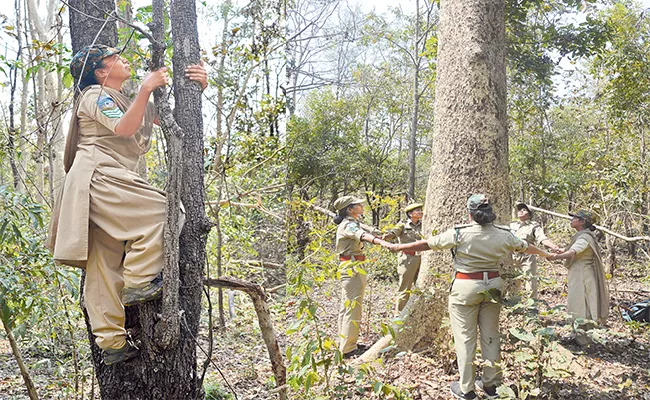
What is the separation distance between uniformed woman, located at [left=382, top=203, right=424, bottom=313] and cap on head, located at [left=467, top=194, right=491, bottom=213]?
2.23 m

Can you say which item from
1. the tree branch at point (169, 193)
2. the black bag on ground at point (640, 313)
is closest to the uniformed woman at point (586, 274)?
the black bag on ground at point (640, 313)

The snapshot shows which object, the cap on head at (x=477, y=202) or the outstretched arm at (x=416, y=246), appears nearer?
the cap on head at (x=477, y=202)

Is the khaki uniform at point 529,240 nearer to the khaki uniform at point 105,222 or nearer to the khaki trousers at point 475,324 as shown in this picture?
the khaki trousers at point 475,324

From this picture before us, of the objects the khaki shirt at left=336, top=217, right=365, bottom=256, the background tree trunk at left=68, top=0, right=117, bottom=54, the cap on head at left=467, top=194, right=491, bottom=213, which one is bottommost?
the khaki shirt at left=336, top=217, right=365, bottom=256

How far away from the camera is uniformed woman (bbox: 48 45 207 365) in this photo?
2020mm

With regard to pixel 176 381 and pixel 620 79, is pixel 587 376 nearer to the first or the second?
pixel 176 381

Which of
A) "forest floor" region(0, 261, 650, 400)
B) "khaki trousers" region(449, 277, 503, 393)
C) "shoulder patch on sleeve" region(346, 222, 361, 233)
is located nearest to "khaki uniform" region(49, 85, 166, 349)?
"forest floor" region(0, 261, 650, 400)

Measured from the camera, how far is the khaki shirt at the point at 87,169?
2.04m

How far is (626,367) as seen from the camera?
16.2 ft

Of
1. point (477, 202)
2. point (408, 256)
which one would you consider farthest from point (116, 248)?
point (408, 256)

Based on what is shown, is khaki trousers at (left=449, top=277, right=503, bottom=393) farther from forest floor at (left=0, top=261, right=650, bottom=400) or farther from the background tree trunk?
the background tree trunk

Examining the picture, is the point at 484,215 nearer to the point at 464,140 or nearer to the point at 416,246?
the point at 416,246

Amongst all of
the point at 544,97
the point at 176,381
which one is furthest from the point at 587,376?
the point at 544,97

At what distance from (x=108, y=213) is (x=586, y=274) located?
5.65m
